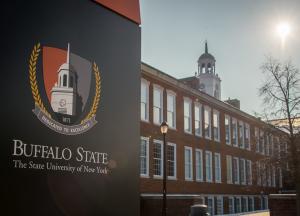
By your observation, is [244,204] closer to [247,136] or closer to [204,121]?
[247,136]

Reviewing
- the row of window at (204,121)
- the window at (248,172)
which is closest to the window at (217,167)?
the row of window at (204,121)

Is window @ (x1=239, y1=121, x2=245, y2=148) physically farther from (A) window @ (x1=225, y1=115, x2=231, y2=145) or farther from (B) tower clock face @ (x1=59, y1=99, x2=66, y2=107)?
(B) tower clock face @ (x1=59, y1=99, x2=66, y2=107)

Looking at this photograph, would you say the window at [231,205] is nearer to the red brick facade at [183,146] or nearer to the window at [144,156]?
the red brick facade at [183,146]

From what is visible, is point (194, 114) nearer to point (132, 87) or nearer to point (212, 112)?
point (212, 112)

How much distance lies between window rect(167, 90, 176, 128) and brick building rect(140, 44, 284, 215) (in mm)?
25

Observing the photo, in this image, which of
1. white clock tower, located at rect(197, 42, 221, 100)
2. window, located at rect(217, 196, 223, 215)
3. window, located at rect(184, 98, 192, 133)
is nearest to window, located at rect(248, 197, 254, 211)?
window, located at rect(217, 196, 223, 215)

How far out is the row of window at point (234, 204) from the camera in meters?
31.3

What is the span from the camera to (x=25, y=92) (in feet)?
16.1

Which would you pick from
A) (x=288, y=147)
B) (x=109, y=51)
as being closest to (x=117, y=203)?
(x=109, y=51)

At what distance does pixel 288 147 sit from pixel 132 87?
1410 centimetres

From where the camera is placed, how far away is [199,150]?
30.3m

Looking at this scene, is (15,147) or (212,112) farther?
(212,112)

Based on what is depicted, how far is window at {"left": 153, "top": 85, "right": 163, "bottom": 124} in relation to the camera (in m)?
25.5

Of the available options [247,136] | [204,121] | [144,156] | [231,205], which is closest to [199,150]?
[204,121]
